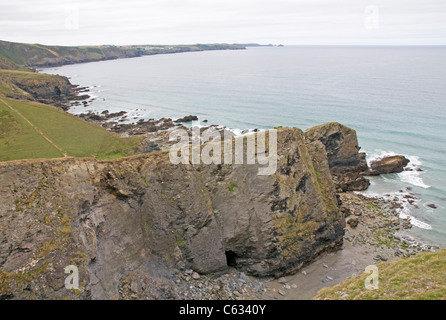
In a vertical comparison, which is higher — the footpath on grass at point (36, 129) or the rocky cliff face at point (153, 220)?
the footpath on grass at point (36, 129)

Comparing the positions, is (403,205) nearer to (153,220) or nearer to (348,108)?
(153,220)

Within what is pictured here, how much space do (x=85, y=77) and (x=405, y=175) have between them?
14950cm

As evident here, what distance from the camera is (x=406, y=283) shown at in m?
16.5

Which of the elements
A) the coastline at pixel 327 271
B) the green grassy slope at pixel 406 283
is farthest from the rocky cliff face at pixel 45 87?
the green grassy slope at pixel 406 283

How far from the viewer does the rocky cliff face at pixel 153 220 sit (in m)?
17.5

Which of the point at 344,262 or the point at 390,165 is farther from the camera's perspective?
the point at 390,165

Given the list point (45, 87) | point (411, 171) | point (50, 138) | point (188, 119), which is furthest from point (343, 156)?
point (45, 87)

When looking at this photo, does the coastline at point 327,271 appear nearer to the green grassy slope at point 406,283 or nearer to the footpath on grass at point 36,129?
the green grassy slope at point 406,283

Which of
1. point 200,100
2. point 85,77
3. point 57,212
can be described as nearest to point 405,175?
point 57,212

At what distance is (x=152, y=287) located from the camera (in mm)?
20312

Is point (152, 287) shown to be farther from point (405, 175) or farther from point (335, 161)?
point (405, 175)

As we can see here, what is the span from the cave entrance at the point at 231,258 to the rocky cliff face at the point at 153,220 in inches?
3.4

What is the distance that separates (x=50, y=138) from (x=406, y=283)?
3039 cm

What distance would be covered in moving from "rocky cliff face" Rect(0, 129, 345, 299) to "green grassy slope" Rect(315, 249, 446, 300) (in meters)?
6.81
